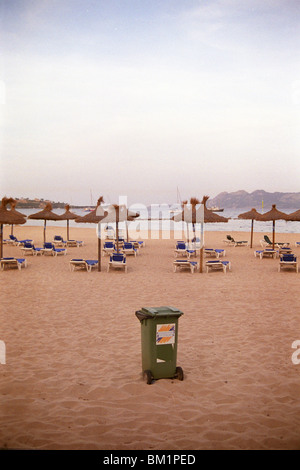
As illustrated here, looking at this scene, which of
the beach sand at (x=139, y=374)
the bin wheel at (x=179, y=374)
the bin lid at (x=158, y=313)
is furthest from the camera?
the bin wheel at (x=179, y=374)

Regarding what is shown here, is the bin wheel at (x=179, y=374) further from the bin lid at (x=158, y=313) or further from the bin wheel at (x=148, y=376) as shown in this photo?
the bin lid at (x=158, y=313)

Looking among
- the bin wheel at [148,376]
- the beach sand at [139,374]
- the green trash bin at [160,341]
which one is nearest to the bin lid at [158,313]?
the green trash bin at [160,341]

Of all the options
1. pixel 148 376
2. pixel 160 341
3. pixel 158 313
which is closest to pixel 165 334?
pixel 160 341

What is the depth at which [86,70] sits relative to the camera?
18.9 feet

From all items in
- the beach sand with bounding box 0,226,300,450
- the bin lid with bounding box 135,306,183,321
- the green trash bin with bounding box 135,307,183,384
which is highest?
the bin lid with bounding box 135,306,183,321

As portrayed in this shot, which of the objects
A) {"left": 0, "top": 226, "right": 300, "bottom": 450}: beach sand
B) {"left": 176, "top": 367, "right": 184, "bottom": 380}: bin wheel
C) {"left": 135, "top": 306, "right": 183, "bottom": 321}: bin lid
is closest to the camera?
{"left": 0, "top": 226, "right": 300, "bottom": 450}: beach sand

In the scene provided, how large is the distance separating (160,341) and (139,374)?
62cm

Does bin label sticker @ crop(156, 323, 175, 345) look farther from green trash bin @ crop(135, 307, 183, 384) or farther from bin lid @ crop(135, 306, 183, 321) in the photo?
bin lid @ crop(135, 306, 183, 321)

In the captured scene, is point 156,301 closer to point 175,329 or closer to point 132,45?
point 175,329

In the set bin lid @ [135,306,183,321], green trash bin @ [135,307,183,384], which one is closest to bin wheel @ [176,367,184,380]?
green trash bin @ [135,307,183,384]

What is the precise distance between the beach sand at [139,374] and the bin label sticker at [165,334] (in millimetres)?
505

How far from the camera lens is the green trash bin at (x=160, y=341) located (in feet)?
13.4

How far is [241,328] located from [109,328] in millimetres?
2353

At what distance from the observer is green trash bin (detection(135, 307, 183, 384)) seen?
13.4ft
